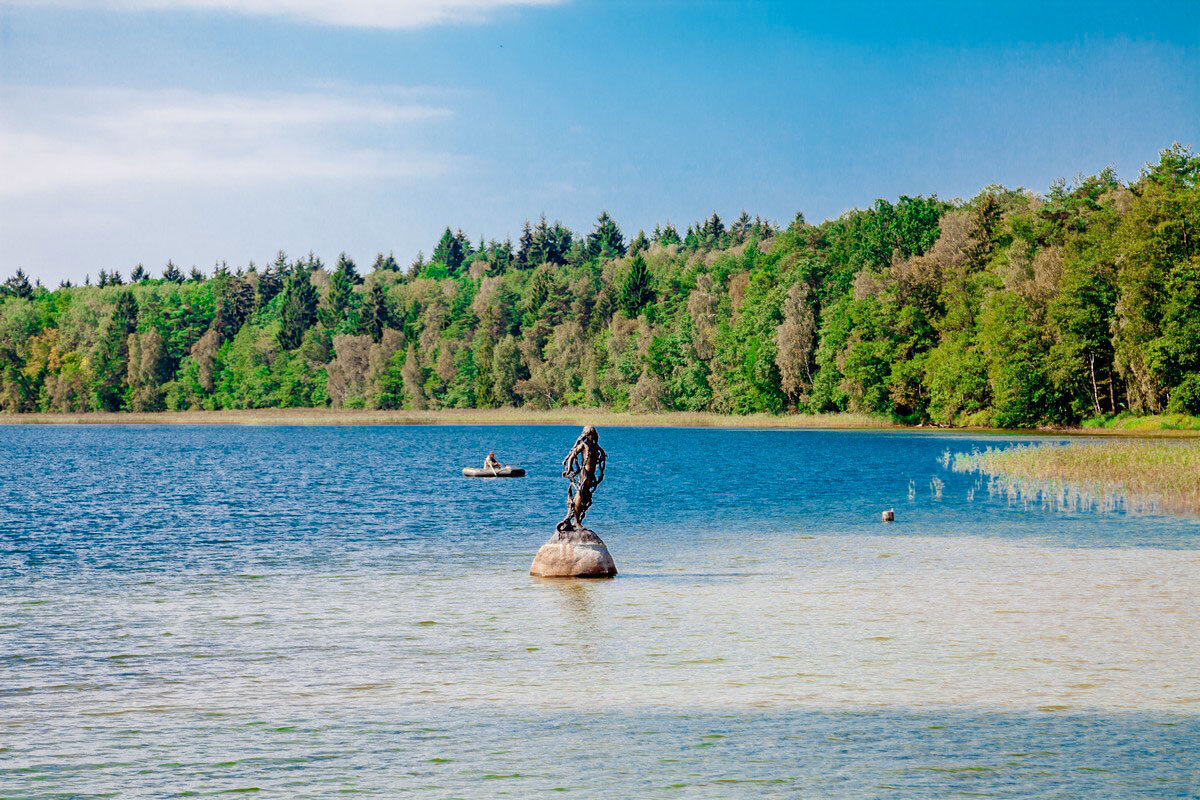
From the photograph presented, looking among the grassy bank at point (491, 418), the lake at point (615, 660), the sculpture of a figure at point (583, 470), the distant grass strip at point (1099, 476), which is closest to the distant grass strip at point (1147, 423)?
the grassy bank at point (491, 418)

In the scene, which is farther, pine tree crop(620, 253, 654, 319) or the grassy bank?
pine tree crop(620, 253, 654, 319)

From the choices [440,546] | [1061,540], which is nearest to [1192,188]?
[1061,540]

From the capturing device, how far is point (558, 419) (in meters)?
154

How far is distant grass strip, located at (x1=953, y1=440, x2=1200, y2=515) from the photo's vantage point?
39.4m

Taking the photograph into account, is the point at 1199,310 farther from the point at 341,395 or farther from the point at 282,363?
the point at 282,363

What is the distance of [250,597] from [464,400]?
158 meters

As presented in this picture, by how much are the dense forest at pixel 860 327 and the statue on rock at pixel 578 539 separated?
73.2m

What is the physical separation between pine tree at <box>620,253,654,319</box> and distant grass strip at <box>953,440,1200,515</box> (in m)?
111

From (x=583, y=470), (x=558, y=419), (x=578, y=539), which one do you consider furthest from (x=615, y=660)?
(x=558, y=419)

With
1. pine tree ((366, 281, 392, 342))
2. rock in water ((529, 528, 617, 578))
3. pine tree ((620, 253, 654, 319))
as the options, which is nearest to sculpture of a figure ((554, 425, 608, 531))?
rock in water ((529, 528, 617, 578))

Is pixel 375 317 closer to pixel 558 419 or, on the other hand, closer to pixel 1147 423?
pixel 558 419

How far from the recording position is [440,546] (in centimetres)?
3075

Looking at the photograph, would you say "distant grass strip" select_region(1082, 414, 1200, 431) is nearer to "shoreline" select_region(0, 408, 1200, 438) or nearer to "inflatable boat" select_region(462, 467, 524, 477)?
"shoreline" select_region(0, 408, 1200, 438)

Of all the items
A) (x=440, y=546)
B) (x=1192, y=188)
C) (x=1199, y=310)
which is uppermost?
(x=1192, y=188)
